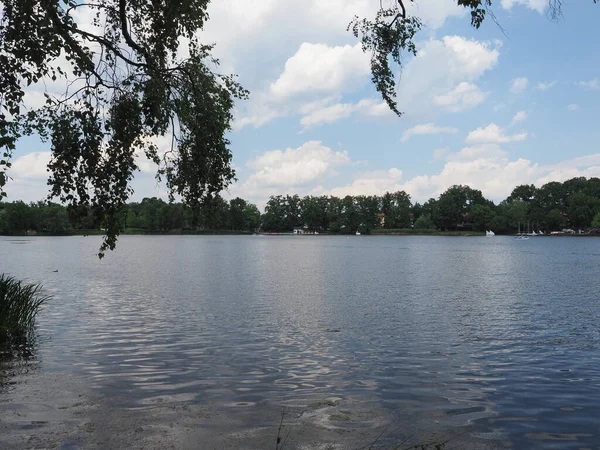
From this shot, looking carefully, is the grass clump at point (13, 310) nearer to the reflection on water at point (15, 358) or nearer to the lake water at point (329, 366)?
the reflection on water at point (15, 358)

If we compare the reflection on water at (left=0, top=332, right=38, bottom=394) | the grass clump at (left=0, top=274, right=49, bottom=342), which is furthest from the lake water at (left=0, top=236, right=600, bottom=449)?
the grass clump at (left=0, top=274, right=49, bottom=342)

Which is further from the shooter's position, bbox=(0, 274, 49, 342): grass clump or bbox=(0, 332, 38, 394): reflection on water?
bbox=(0, 274, 49, 342): grass clump

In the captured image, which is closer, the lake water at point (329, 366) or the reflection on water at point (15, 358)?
the lake water at point (329, 366)

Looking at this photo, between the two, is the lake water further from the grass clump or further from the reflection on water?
the grass clump

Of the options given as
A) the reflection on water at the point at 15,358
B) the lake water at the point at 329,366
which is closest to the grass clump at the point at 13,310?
the reflection on water at the point at 15,358

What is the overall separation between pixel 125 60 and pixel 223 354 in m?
10.4

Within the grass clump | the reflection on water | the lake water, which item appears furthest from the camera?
the grass clump

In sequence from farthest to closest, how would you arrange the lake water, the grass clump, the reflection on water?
the grass clump → the reflection on water → the lake water

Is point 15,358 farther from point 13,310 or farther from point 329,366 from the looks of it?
point 329,366

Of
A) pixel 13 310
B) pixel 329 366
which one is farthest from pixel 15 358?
pixel 329 366

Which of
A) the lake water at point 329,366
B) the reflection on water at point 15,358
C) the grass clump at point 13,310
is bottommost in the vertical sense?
the lake water at point 329,366

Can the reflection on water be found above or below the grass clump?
below

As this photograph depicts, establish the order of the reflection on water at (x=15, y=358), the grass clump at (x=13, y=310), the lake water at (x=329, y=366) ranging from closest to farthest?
the lake water at (x=329, y=366) < the reflection on water at (x=15, y=358) < the grass clump at (x=13, y=310)

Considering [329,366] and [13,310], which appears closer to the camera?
[329,366]
